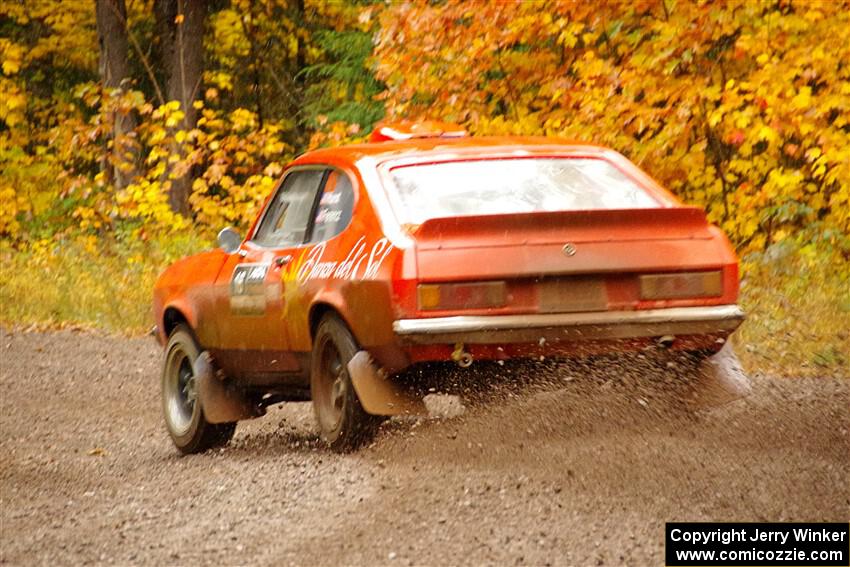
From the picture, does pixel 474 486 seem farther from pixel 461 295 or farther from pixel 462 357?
pixel 461 295

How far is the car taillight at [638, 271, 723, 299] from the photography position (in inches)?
288

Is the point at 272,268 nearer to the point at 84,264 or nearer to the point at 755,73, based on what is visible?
the point at 755,73

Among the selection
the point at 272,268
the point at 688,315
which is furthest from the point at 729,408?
the point at 272,268

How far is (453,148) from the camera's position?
8.24m

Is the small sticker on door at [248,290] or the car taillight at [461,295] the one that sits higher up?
the car taillight at [461,295]

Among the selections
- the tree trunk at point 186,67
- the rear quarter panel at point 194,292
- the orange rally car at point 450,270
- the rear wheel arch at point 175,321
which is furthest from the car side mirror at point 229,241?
the tree trunk at point 186,67

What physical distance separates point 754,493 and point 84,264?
16898mm

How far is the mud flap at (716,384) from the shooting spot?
7645mm

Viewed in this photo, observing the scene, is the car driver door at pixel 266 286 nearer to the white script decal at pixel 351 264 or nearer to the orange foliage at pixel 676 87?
the white script decal at pixel 351 264

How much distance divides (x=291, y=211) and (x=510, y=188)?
1.53 metres

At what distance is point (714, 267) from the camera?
743 cm

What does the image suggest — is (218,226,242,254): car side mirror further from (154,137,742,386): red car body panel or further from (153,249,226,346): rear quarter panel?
(154,137,742,386): red car body panel

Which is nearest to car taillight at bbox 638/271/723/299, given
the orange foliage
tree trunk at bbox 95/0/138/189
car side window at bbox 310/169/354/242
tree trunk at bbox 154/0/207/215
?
car side window at bbox 310/169/354/242

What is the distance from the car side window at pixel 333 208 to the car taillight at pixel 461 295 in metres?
0.99
